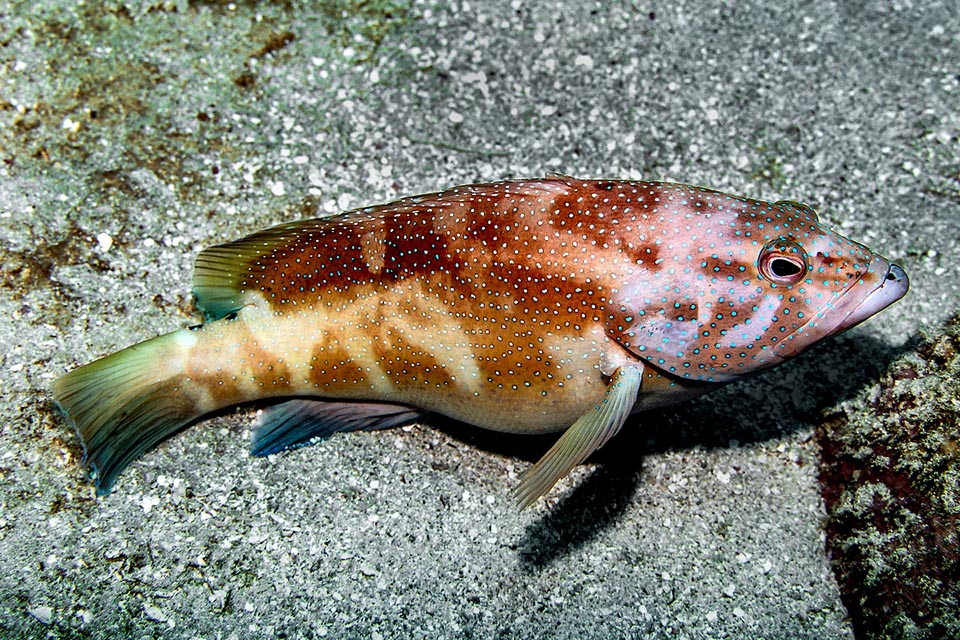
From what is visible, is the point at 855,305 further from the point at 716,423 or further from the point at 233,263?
the point at 233,263

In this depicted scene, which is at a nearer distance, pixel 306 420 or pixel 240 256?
pixel 240 256

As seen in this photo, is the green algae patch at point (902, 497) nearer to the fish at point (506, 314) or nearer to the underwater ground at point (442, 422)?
the underwater ground at point (442, 422)

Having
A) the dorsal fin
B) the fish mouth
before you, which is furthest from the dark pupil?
the dorsal fin

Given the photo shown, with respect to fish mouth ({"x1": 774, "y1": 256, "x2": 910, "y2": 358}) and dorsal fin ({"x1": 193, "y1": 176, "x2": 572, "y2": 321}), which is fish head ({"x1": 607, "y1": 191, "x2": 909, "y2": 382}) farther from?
dorsal fin ({"x1": 193, "y1": 176, "x2": 572, "y2": 321})

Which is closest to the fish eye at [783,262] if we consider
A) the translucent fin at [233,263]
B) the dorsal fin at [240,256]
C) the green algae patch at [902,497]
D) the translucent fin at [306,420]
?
the green algae patch at [902,497]

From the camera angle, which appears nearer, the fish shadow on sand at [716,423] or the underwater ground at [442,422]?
the underwater ground at [442,422]

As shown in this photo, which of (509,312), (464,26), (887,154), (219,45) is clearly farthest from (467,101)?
(887,154)

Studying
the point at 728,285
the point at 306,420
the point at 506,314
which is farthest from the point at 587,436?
the point at 306,420

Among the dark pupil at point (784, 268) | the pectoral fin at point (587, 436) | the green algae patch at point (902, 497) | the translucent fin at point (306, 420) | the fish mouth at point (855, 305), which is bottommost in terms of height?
the green algae patch at point (902, 497)

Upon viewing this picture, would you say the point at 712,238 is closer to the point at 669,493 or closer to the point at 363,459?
the point at 669,493
